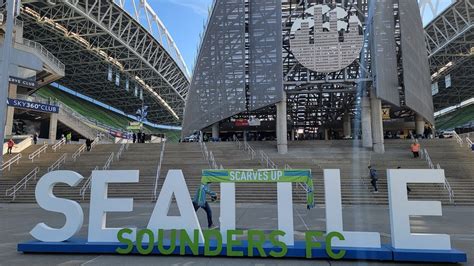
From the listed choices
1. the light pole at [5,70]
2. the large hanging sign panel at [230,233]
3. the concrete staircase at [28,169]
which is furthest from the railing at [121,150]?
the large hanging sign panel at [230,233]

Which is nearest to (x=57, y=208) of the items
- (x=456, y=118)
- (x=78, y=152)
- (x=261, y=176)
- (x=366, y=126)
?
(x=261, y=176)

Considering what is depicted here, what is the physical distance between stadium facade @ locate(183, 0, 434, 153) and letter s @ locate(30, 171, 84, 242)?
2399 cm

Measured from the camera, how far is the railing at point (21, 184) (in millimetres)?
18556

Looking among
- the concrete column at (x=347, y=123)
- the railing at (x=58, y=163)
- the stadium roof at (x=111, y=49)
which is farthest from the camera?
the concrete column at (x=347, y=123)

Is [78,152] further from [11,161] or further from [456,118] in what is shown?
[456,118]

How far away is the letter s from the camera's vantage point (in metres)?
6.78

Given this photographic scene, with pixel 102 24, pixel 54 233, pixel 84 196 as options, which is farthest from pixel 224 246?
pixel 102 24

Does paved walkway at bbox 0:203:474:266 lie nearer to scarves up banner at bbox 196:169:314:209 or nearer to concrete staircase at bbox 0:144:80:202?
scarves up banner at bbox 196:169:314:209

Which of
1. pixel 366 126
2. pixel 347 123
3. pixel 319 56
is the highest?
pixel 319 56

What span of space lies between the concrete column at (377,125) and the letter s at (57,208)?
2713 cm

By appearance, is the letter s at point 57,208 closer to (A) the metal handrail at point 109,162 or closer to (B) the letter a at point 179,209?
(B) the letter a at point 179,209

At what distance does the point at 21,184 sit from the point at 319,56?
24282mm

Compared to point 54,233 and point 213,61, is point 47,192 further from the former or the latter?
point 213,61

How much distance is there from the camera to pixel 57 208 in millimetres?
6840
